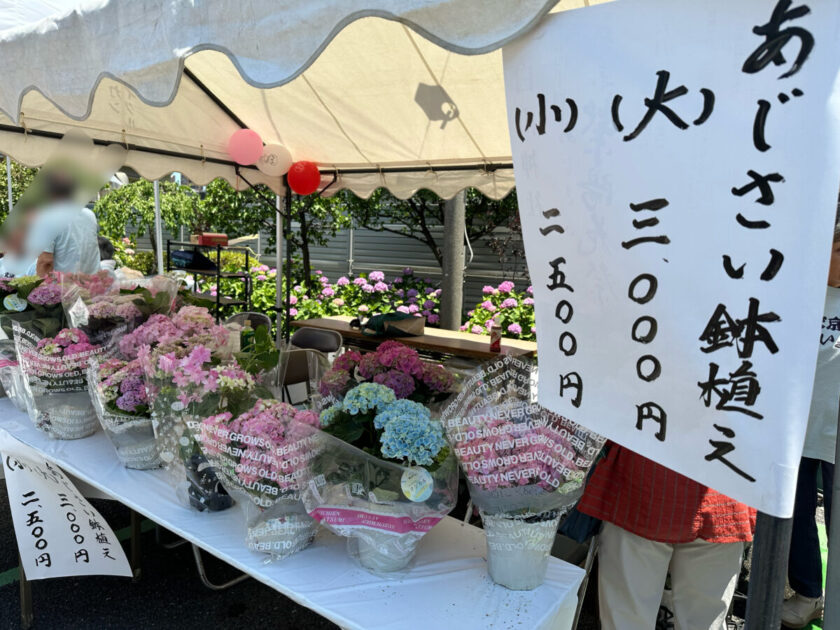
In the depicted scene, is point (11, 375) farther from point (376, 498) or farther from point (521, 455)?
point (521, 455)

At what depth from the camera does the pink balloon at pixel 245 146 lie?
169 inches

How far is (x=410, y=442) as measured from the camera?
1349 mm

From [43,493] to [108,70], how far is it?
149 cm

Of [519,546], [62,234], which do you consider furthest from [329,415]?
[62,234]

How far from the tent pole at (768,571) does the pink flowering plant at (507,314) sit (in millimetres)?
4916

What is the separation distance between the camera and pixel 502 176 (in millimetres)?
4145

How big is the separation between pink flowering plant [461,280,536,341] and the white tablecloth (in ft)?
14.7

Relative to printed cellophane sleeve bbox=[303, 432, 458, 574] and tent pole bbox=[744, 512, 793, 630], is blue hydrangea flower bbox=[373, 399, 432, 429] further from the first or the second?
tent pole bbox=[744, 512, 793, 630]

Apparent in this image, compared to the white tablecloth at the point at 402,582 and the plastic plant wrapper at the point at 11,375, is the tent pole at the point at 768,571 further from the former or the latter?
the plastic plant wrapper at the point at 11,375

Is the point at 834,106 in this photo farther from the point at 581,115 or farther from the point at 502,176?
the point at 502,176

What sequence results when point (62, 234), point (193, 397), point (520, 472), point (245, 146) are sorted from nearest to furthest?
point (520, 472) < point (193, 397) < point (62, 234) < point (245, 146)

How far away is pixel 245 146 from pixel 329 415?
11.0ft

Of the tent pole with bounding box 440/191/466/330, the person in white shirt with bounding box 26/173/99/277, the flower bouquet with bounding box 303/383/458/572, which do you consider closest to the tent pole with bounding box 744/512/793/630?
the flower bouquet with bounding box 303/383/458/572

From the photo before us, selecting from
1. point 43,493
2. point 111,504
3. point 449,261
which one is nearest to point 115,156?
point 111,504
